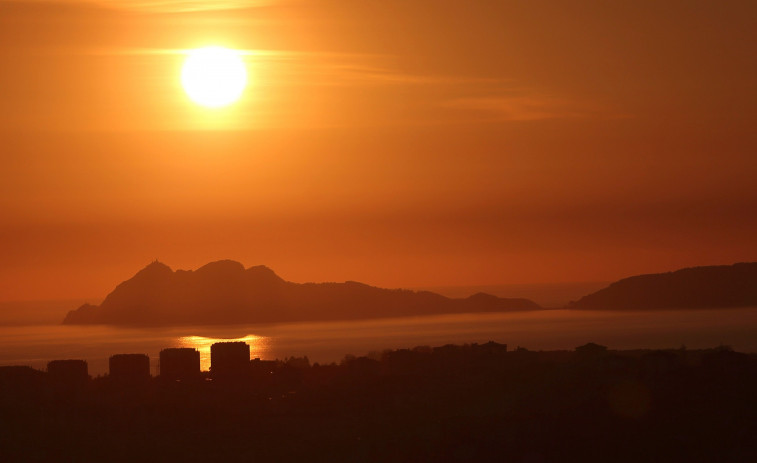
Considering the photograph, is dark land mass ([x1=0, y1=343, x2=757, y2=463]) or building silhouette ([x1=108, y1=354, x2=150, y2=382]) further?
building silhouette ([x1=108, y1=354, x2=150, y2=382])

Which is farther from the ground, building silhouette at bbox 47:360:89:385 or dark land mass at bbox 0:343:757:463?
building silhouette at bbox 47:360:89:385

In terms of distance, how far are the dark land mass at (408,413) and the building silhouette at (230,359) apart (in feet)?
1.53

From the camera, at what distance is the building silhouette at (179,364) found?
50875 millimetres

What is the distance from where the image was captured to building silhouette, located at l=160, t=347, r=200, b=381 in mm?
50875

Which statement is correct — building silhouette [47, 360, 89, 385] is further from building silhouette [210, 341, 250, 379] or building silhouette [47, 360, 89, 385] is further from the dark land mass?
building silhouette [210, 341, 250, 379]

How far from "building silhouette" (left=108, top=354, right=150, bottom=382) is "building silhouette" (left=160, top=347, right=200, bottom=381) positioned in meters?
0.94

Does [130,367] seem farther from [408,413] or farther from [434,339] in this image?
[434,339]

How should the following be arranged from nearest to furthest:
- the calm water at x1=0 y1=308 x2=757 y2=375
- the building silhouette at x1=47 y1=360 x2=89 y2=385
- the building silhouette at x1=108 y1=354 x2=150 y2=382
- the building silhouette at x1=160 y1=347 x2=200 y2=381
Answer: the building silhouette at x1=47 y1=360 x2=89 y2=385, the building silhouette at x1=160 y1=347 x2=200 y2=381, the building silhouette at x1=108 y1=354 x2=150 y2=382, the calm water at x1=0 y1=308 x2=757 y2=375

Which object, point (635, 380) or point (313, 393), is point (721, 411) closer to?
point (635, 380)

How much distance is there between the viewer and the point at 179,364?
169 ft

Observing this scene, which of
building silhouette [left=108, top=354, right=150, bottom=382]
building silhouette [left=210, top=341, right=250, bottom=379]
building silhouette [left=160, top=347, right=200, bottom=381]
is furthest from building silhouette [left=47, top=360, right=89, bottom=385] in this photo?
building silhouette [left=210, top=341, right=250, bottom=379]

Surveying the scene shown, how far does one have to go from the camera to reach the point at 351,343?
15500 centimetres

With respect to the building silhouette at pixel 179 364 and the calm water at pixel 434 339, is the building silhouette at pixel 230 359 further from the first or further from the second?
the calm water at pixel 434 339

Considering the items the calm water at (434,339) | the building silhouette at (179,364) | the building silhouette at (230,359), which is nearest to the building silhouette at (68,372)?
the building silhouette at (179,364)
